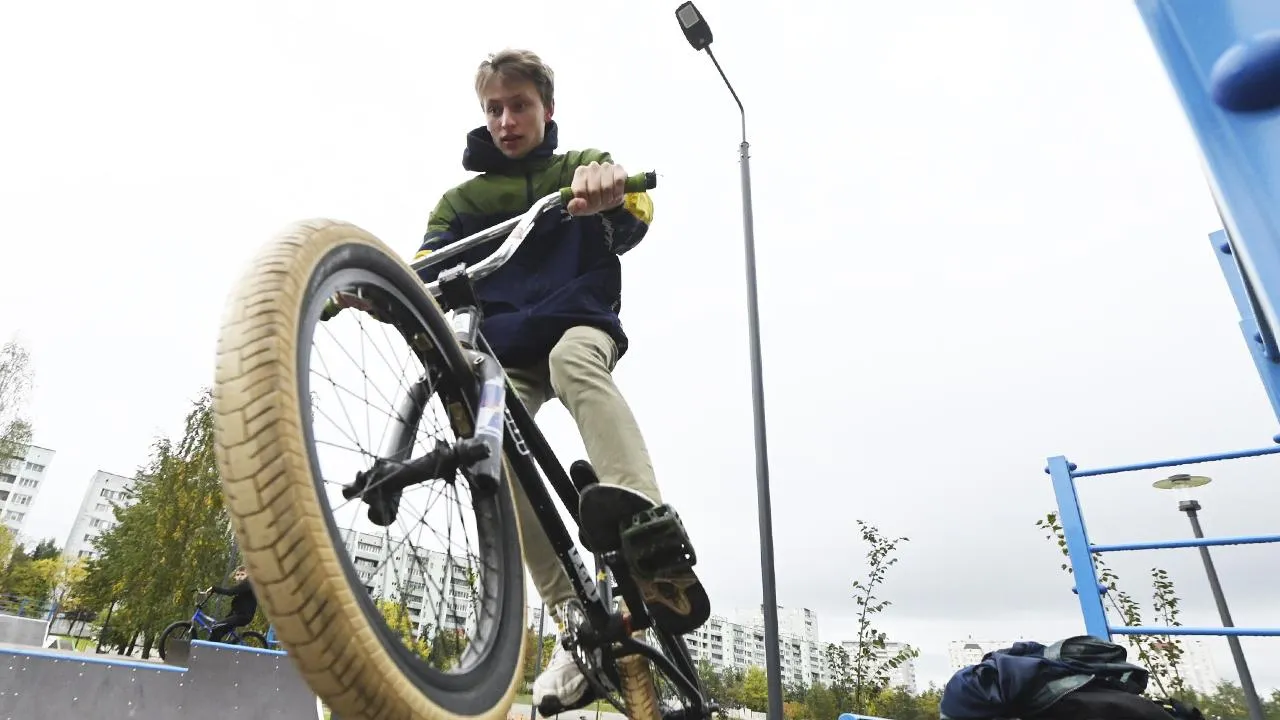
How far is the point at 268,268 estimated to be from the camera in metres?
1.13

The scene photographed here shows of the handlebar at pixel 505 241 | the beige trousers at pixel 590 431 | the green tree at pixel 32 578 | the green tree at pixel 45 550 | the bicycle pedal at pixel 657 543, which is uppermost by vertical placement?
the green tree at pixel 45 550

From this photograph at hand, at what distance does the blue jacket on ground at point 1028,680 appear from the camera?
2.24 meters

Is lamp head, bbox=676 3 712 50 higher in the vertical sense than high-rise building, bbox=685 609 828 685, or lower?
higher

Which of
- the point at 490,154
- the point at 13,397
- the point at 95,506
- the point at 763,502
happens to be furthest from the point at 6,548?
the point at 490,154

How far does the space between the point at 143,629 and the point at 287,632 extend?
24064mm

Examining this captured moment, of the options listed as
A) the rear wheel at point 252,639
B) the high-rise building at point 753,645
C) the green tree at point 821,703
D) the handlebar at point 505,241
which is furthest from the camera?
the high-rise building at point 753,645

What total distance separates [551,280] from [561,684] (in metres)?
1.46

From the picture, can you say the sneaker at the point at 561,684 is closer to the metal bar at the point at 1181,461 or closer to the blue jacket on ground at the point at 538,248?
the blue jacket on ground at the point at 538,248

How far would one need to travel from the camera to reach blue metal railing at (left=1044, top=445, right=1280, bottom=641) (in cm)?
326

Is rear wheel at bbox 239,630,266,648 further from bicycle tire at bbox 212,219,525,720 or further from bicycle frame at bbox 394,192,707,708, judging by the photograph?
bicycle tire at bbox 212,219,525,720

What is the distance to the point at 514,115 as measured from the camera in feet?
8.39

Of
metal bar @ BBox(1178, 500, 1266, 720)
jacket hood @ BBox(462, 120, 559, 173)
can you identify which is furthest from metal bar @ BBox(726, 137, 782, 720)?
metal bar @ BBox(1178, 500, 1266, 720)

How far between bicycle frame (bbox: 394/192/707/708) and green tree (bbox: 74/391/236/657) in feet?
65.7

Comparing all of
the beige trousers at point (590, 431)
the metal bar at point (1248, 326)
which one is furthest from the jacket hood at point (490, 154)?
the metal bar at point (1248, 326)
